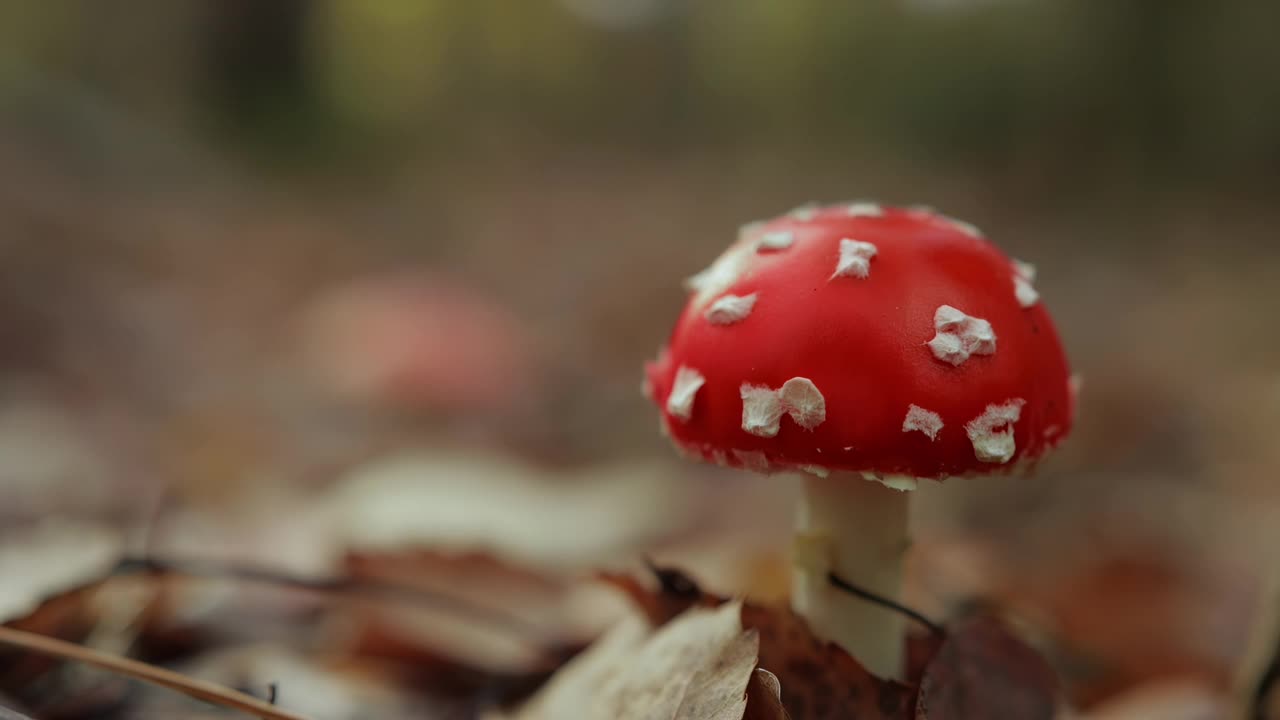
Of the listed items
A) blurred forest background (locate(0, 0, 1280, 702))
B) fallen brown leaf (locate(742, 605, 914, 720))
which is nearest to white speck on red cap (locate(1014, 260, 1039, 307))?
fallen brown leaf (locate(742, 605, 914, 720))

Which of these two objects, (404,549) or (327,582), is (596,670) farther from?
(404,549)

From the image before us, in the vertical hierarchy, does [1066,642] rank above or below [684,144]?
below

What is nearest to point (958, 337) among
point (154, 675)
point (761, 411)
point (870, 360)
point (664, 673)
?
point (870, 360)

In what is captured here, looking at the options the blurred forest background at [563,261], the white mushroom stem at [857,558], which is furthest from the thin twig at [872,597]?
the blurred forest background at [563,261]

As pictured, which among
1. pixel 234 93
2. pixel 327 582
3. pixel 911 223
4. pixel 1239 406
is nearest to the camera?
pixel 911 223

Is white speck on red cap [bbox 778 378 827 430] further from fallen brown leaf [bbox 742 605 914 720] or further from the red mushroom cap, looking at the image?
fallen brown leaf [bbox 742 605 914 720]

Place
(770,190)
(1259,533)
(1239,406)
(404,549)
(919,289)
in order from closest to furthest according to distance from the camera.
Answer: (919,289) → (404,549) → (1259,533) → (1239,406) → (770,190)

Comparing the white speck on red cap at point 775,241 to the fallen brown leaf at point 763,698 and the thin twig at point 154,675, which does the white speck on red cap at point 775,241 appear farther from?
the thin twig at point 154,675

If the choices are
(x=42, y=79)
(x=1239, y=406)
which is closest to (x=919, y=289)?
(x=1239, y=406)
